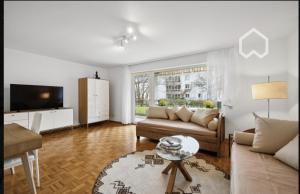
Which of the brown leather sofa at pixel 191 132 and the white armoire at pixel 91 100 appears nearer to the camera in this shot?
the brown leather sofa at pixel 191 132

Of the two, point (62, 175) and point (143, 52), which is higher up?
point (143, 52)

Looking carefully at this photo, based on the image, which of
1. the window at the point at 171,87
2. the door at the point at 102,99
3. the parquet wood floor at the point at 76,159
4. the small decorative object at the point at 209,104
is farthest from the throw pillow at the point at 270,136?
the door at the point at 102,99

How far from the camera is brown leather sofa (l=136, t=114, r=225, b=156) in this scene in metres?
2.43

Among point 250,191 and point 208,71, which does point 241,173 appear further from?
point 208,71

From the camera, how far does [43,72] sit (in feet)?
12.5

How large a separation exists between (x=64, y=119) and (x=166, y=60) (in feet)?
10.1

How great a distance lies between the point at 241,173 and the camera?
1234 millimetres

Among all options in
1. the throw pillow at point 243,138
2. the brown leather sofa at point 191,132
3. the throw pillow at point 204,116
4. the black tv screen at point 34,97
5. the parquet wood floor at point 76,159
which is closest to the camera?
the parquet wood floor at point 76,159

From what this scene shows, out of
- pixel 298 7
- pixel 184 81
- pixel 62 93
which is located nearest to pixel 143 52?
pixel 184 81

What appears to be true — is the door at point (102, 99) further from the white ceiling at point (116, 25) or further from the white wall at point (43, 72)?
the white ceiling at point (116, 25)

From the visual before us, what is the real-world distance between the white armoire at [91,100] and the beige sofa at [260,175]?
13.0 feet

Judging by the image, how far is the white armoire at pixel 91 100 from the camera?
4.41 m

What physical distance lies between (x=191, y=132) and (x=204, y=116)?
44cm

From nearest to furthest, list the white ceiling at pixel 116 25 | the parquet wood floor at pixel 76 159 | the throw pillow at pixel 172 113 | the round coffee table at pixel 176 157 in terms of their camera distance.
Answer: the white ceiling at pixel 116 25, the round coffee table at pixel 176 157, the parquet wood floor at pixel 76 159, the throw pillow at pixel 172 113
